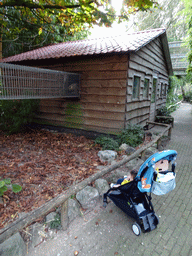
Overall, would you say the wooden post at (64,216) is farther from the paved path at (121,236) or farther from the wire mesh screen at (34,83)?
the wire mesh screen at (34,83)

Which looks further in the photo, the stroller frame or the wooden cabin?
the wooden cabin

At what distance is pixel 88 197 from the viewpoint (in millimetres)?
3365

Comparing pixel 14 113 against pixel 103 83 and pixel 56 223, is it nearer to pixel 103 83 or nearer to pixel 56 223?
pixel 103 83

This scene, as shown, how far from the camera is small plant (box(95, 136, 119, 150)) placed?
5.93 metres

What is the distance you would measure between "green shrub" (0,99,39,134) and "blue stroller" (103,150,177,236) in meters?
5.65

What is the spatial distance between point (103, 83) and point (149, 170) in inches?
189

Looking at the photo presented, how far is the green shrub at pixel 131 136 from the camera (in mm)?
6094

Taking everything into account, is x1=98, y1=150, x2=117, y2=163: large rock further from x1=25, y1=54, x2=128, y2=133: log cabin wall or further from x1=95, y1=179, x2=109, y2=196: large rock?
x1=25, y1=54, x2=128, y2=133: log cabin wall

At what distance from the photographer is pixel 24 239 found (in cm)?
247

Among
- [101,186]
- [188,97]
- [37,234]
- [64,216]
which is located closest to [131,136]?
[101,186]

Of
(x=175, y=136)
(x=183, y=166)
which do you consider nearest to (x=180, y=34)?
(x=175, y=136)

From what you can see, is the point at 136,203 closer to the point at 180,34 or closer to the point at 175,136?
the point at 175,136

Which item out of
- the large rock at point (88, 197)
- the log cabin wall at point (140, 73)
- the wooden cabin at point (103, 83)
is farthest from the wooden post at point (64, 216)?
the log cabin wall at point (140, 73)

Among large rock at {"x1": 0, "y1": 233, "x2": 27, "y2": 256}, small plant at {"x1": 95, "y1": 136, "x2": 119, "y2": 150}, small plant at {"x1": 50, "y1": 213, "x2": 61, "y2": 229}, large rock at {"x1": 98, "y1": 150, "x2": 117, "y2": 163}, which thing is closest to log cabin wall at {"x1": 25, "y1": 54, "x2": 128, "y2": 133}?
small plant at {"x1": 95, "y1": 136, "x2": 119, "y2": 150}
